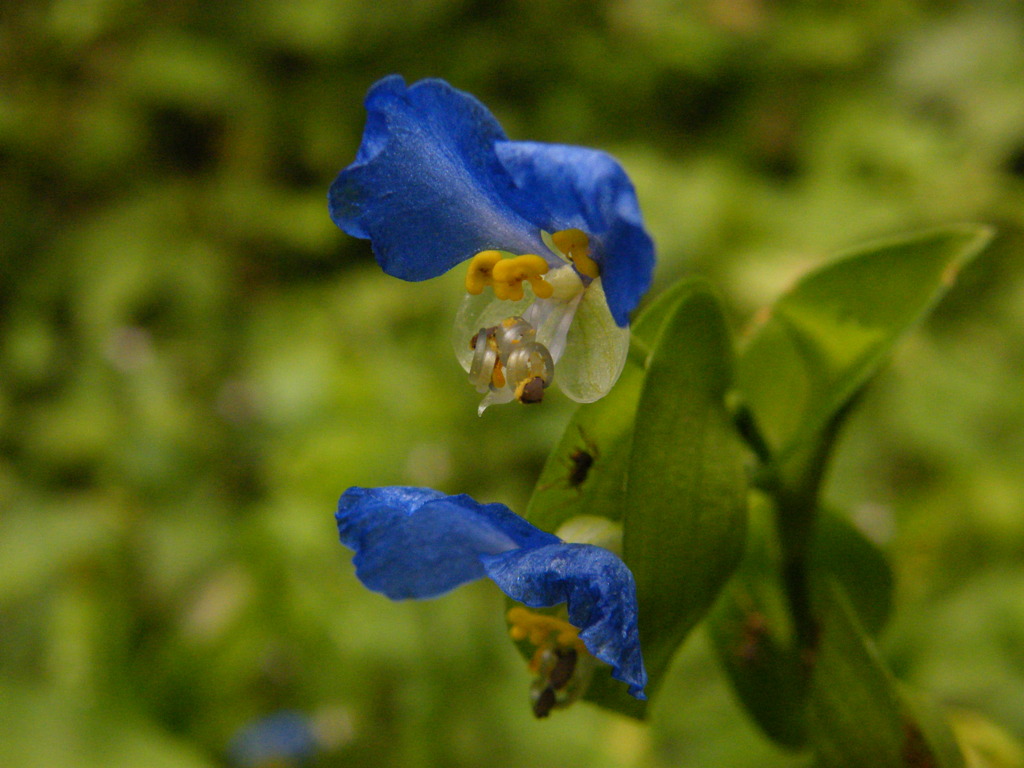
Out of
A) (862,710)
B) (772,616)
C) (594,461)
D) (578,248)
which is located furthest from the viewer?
(772,616)

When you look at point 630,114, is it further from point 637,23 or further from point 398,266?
point 398,266

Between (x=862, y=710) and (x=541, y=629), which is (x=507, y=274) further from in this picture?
(x=862, y=710)

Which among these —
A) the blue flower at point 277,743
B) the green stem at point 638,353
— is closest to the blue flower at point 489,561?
the green stem at point 638,353

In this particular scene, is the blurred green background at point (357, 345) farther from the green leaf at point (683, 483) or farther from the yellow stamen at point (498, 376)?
the yellow stamen at point (498, 376)

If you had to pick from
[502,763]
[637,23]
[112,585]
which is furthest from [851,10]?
[112,585]

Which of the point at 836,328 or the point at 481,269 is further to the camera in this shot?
the point at 836,328

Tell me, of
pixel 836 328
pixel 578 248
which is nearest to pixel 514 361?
pixel 578 248

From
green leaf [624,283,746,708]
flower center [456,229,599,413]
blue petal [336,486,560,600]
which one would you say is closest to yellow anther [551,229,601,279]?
flower center [456,229,599,413]
